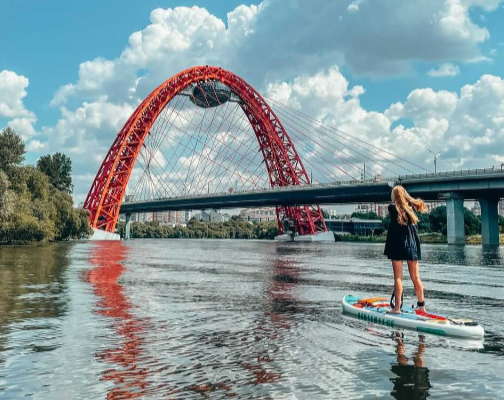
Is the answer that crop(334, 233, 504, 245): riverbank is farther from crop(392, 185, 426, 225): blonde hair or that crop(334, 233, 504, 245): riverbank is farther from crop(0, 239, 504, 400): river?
crop(392, 185, 426, 225): blonde hair

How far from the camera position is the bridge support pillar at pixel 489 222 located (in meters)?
69.8

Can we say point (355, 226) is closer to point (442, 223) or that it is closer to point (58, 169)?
point (442, 223)

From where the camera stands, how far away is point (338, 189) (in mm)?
84312

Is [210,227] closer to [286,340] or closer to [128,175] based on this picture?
[128,175]

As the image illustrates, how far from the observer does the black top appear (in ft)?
32.0

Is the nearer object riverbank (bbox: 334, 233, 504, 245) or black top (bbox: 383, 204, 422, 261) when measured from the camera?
black top (bbox: 383, 204, 422, 261)

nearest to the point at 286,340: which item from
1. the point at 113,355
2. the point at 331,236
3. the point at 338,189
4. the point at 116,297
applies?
the point at 113,355

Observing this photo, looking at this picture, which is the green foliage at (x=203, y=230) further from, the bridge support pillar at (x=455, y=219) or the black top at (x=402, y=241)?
the black top at (x=402, y=241)

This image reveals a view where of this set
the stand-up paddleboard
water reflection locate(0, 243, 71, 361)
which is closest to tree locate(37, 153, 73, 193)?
water reflection locate(0, 243, 71, 361)

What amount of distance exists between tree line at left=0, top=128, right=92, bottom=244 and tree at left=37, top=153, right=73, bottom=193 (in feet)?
73.6

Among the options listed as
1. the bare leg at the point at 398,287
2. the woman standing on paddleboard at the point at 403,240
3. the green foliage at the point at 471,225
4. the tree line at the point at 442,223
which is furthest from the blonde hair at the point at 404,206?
the green foliage at the point at 471,225

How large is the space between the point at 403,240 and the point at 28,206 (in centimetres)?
5277

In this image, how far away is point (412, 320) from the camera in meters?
9.31

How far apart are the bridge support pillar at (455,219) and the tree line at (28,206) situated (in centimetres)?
5211
